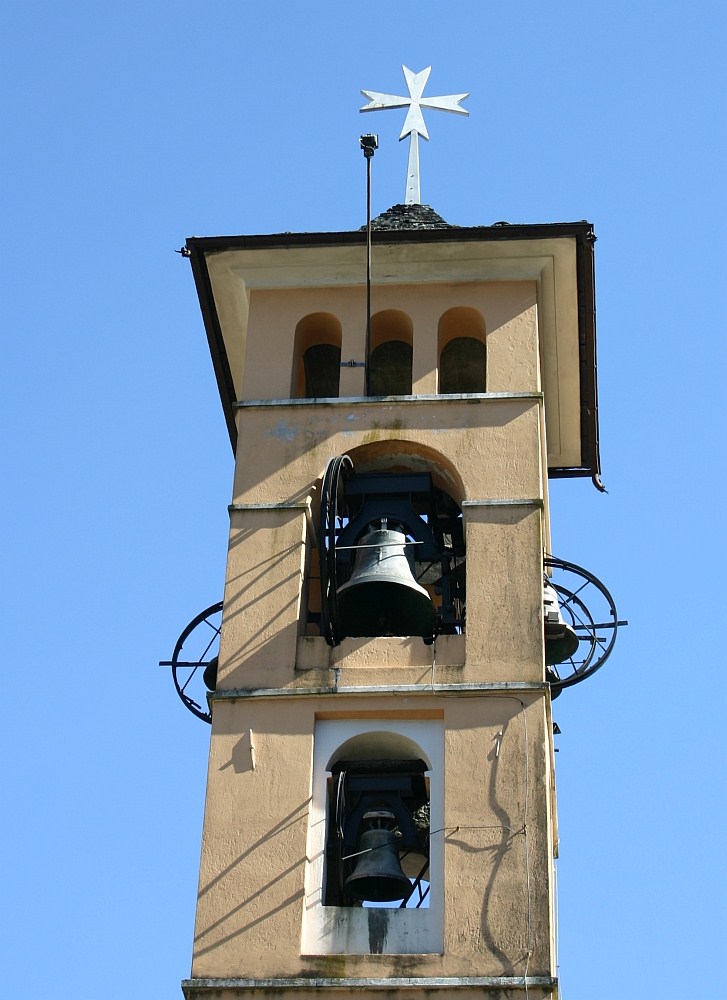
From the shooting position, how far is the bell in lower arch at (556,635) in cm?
2109

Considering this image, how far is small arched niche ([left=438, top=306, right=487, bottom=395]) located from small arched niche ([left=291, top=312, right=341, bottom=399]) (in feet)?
3.41

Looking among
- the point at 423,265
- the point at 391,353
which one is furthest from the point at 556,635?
the point at 423,265

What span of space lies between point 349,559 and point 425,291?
10.8ft

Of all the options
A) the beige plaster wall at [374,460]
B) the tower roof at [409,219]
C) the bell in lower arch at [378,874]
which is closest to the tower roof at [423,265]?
the tower roof at [409,219]

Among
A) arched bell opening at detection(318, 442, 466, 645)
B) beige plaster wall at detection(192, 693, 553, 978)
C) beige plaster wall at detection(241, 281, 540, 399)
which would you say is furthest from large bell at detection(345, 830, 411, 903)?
beige plaster wall at detection(241, 281, 540, 399)

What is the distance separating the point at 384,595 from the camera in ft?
67.3

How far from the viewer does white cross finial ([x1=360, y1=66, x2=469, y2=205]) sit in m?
24.6

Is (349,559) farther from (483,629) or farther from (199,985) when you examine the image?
(199,985)

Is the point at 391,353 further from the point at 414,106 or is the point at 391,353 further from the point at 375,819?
the point at 375,819

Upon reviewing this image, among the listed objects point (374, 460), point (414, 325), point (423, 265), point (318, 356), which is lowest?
point (374, 460)

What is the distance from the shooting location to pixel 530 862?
1875 centimetres

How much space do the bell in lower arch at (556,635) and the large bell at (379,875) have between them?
278cm

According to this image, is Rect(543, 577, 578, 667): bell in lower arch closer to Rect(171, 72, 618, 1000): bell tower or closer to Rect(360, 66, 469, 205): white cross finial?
Rect(171, 72, 618, 1000): bell tower

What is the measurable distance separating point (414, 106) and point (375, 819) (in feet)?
27.7
